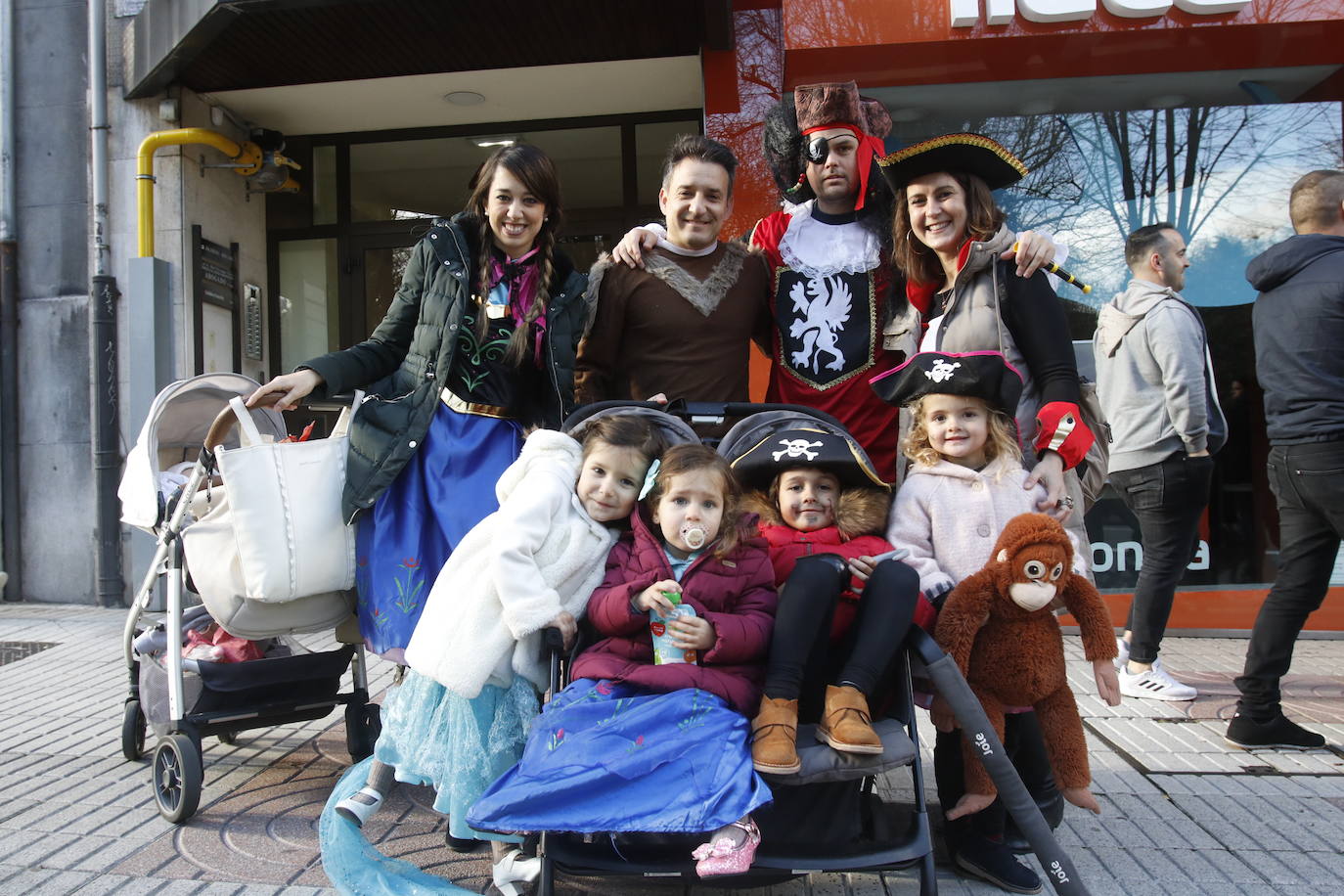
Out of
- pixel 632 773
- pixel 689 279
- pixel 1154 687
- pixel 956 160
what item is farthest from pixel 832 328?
pixel 1154 687

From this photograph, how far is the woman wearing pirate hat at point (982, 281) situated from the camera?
2857 mm

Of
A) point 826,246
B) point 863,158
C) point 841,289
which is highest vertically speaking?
point 863,158

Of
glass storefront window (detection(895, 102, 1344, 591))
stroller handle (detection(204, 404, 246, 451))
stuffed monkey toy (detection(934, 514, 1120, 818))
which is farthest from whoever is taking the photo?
glass storefront window (detection(895, 102, 1344, 591))

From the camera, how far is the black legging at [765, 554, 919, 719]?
2344 mm

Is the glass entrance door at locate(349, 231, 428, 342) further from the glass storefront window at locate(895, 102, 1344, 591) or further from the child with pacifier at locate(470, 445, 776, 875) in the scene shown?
the child with pacifier at locate(470, 445, 776, 875)

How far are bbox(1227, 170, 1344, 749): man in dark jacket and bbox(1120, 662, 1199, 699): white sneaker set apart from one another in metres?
0.64

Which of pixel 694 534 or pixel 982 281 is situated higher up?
pixel 982 281

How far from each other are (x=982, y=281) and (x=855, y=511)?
853 millimetres

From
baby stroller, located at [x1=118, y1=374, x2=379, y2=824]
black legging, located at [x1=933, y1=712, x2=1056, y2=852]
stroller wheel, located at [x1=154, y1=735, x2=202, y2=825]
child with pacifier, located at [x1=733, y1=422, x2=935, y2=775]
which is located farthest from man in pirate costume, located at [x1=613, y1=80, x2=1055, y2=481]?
stroller wheel, located at [x1=154, y1=735, x2=202, y2=825]

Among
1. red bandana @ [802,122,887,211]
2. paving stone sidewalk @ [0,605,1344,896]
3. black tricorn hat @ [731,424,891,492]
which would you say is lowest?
paving stone sidewalk @ [0,605,1344,896]

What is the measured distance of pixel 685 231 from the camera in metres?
3.21

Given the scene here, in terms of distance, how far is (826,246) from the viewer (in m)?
3.35

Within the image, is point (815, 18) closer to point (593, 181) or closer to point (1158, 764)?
point (593, 181)

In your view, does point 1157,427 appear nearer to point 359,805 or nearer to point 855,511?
point 855,511
